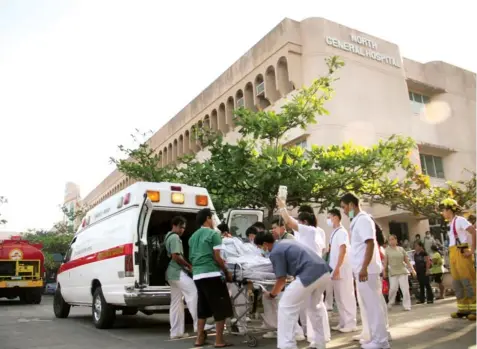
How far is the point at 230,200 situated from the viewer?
12.2 m

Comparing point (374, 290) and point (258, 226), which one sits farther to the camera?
point (258, 226)

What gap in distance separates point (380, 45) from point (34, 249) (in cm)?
1958

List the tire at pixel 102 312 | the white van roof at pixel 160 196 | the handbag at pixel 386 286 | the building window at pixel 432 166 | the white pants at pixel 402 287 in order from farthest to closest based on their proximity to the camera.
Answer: the building window at pixel 432 166
the handbag at pixel 386 286
the white pants at pixel 402 287
the tire at pixel 102 312
the white van roof at pixel 160 196

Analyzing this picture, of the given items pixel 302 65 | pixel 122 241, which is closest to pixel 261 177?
pixel 122 241

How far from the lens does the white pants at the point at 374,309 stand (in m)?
5.13

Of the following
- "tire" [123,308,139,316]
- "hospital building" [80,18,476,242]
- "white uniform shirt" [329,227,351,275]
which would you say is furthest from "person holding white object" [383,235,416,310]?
"hospital building" [80,18,476,242]

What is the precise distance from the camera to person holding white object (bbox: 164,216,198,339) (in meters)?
6.88

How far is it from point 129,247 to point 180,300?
1211 mm

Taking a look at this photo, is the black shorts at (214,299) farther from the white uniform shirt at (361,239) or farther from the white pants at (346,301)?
the white pants at (346,301)

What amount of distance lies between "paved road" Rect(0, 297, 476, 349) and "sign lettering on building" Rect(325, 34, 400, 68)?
14.8 m

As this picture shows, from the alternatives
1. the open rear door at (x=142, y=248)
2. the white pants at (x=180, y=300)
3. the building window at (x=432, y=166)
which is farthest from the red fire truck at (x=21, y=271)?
the building window at (x=432, y=166)

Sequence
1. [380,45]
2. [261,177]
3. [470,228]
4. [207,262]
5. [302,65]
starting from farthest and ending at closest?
1. [380,45]
2. [302,65]
3. [261,177]
4. [470,228]
5. [207,262]

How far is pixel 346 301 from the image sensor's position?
6.88m

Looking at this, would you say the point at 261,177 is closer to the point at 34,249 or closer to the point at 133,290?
the point at 133,290
